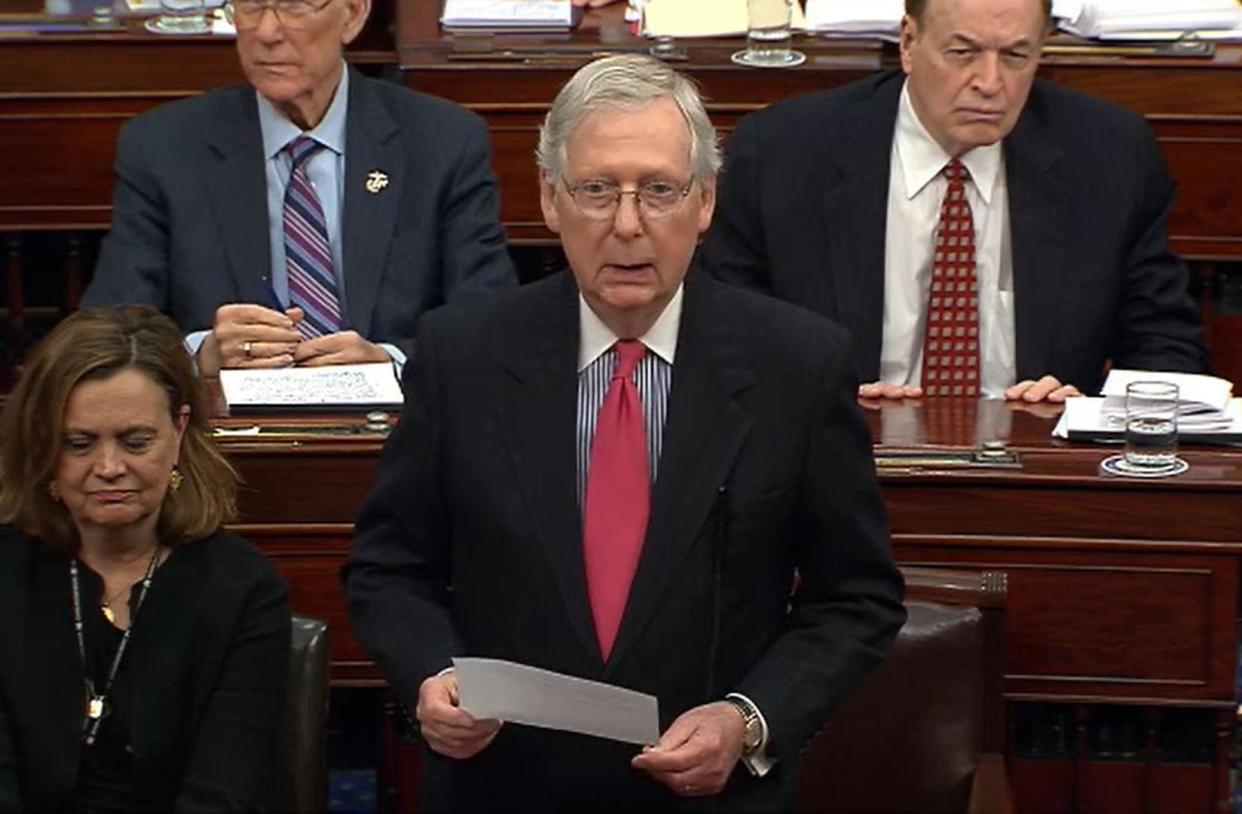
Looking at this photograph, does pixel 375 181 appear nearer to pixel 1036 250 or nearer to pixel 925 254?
pixel 925 254

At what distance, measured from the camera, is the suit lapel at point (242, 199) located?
13.4 ft

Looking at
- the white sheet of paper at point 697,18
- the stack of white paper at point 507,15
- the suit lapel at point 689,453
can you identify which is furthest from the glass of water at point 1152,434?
the stack of white paper at point 507,15

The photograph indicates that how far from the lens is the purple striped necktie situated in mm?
4125

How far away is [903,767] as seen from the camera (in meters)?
3.26

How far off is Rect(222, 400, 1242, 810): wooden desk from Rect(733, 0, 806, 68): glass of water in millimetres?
1443

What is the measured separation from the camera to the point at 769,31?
15.9 ft

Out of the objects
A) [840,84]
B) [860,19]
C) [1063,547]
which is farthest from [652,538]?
[860,19]

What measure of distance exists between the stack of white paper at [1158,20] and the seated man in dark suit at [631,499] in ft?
7.90

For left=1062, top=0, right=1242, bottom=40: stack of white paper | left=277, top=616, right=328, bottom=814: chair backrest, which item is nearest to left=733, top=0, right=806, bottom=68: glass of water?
left=1062, top=0, right=1242, bottom=40: stack of white paper

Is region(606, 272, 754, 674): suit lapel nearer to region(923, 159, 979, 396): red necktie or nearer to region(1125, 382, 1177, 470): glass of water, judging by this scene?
region(1125, 382, 1177, 470): glass of water

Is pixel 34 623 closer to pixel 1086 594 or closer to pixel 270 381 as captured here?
pixel 270 381

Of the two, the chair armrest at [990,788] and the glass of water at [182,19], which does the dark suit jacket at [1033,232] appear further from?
the glass of water at [182,19]

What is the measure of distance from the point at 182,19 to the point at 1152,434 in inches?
87.9

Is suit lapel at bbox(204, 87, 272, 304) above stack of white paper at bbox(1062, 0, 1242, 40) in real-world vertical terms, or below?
below
